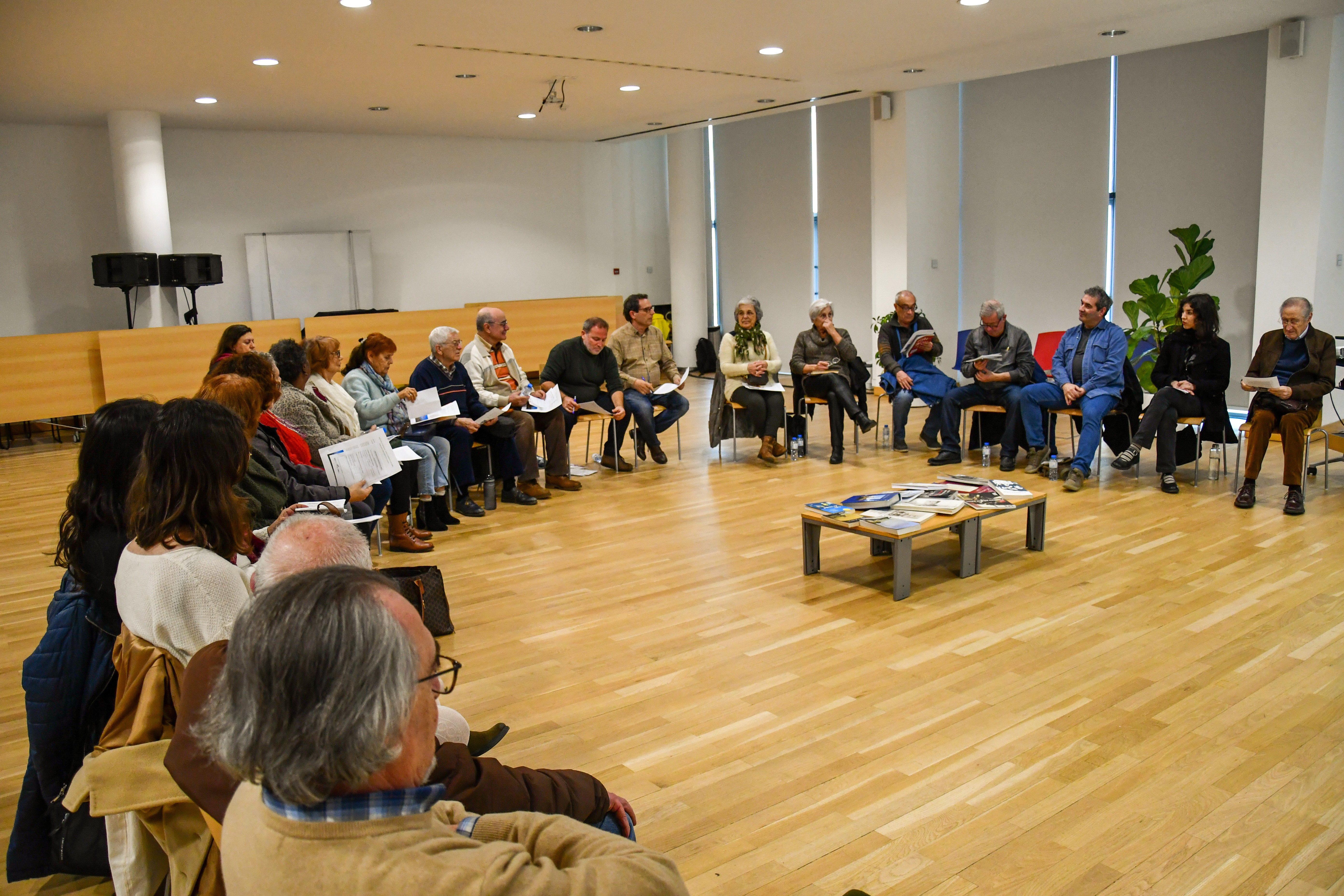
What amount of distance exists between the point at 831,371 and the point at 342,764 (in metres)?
7.08

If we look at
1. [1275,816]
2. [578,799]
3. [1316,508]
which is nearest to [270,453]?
[578,799]

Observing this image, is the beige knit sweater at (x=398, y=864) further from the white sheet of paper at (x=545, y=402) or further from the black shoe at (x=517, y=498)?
the white sheet of paper at (x=545, y=402)

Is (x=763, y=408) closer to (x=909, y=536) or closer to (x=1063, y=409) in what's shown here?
(x=1063, y=409)

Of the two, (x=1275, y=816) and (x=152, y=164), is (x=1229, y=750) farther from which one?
(x=152, y=164)

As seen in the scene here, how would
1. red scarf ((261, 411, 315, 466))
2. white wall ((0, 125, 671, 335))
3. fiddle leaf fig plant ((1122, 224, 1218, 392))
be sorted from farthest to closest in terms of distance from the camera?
white wall ((0, 125, 671, 335))
fiddle leaf fig plant ((1122, 224, 1218, 392))
red scarf ((261, 411, 315, 466))

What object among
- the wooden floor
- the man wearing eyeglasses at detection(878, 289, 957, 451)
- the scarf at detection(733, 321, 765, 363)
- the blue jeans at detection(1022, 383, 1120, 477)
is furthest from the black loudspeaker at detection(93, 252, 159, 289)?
the blue jeans at detection(1022, 383, 1120, 477)

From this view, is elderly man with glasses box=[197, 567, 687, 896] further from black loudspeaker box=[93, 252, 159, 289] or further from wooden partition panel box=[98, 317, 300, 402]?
black loudspeaker box=[93, 252, 159, 289]

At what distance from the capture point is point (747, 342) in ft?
26.5

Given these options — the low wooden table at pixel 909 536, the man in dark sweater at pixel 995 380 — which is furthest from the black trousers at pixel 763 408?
the low wooden table at pixel 909 536

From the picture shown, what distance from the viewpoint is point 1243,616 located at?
14.3 ft

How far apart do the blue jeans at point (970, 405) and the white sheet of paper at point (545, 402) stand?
289 centimetres

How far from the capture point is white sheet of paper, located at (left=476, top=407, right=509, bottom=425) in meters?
6.68

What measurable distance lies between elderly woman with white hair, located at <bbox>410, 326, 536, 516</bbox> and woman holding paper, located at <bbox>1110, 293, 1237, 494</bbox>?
162 inches

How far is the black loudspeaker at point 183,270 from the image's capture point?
1048 cm
